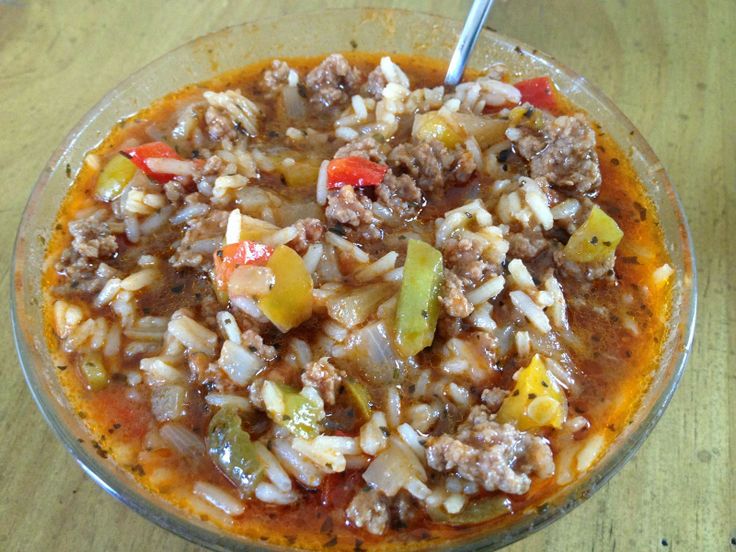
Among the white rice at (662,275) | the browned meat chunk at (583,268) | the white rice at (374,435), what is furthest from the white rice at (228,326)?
the white rice at (662,275)

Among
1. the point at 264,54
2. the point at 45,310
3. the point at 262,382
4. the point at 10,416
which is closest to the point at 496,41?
the point at 264,54

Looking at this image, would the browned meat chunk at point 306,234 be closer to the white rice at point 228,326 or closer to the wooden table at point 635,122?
the white rice at point 228,326

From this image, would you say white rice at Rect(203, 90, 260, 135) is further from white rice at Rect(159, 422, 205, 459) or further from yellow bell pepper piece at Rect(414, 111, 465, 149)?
white rice at Rect(159, 422, 205, 459)

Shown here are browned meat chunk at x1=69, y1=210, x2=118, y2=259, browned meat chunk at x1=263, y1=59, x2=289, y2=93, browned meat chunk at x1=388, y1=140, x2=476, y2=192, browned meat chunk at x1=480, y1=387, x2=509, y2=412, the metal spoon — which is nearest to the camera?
browned meat chunk at x1=480, y1=387, x2=509, y2=412

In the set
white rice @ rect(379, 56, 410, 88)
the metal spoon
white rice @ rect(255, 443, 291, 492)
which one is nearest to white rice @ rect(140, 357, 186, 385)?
white rice @ rect(255, 443, 291, 492)

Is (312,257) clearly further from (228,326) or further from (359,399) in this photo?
(359,399)

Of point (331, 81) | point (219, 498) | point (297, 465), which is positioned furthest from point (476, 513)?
point (331, 81)
